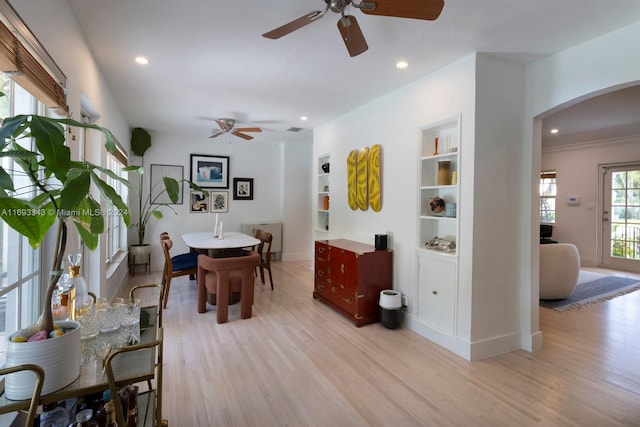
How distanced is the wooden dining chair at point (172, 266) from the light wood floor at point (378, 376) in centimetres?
43

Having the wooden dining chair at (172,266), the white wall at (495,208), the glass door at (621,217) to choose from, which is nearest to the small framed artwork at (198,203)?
the wooden dining chair at (172,266)

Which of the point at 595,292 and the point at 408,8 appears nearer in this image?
the point at 408,8

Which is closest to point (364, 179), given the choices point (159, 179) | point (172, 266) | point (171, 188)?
point (172, 266)

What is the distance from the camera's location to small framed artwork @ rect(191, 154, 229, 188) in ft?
19.7

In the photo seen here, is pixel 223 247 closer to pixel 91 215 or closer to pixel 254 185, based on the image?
pixel 91 215

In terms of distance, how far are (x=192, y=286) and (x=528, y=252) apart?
4274 mm

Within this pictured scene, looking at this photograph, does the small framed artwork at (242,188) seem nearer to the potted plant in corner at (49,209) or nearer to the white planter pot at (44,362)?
the potted plant in corner at (49,209)

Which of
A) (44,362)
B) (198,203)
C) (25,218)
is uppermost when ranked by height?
(198,203)

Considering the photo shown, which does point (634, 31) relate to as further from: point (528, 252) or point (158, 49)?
point (158, 49)

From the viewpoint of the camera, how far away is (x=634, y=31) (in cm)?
213

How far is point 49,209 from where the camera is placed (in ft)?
2.95

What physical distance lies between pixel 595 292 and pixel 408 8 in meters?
5.11

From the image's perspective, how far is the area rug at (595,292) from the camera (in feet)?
13.2

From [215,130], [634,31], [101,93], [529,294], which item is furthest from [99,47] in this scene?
[529,294]
